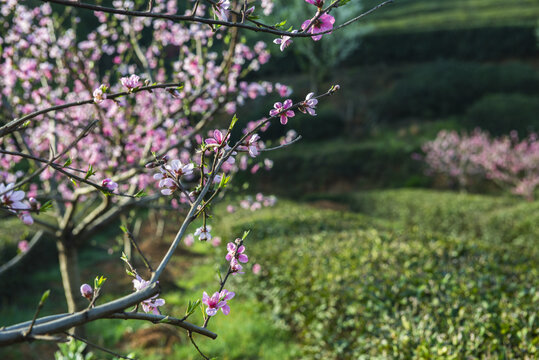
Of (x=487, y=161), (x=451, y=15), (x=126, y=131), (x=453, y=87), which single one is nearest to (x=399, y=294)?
(x=126, y=131)

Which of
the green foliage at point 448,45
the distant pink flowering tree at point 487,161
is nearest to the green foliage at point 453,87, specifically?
the green foliage at point 448,45

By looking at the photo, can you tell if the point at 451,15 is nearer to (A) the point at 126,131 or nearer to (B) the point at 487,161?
(B) the point at 487,161

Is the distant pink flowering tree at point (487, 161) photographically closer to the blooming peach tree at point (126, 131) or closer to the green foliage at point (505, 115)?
the green foliage at point (505, 115)

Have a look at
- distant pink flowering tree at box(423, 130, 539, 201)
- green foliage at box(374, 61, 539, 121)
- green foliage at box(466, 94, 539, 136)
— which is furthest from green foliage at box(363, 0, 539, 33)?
distant pink flowering tree at box(423, 130, 539, 201)

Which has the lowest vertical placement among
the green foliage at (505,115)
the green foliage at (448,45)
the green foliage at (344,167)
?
the green foliage at (344,167)

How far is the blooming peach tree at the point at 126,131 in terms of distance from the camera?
1446mm

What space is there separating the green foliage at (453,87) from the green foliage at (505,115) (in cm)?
221

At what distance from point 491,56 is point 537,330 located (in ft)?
88.6

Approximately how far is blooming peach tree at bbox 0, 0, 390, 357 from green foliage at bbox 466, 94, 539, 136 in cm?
1687

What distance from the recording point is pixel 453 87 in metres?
21.7

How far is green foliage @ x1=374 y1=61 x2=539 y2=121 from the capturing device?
2178 cm

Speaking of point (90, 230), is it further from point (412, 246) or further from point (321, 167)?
point (321, 167)

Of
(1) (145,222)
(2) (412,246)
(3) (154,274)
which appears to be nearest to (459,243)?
(2) (412,246)

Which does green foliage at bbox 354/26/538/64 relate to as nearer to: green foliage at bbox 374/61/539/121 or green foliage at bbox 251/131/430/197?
green foliage at bbox 374/61/539/121
